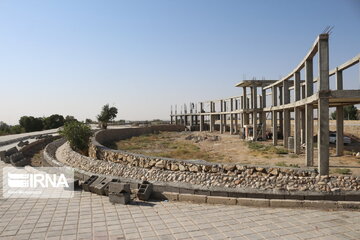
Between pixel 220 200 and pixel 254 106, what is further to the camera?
pixel 254 106

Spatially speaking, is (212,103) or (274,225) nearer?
(274,225)

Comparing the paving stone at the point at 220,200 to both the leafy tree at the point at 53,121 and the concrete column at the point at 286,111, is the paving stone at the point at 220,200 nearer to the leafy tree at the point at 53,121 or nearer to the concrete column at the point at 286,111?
the concrete column at the point at 286,111

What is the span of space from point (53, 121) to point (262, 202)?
5769 centimetres

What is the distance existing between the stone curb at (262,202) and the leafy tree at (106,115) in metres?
37.5

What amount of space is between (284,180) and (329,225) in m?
2.80

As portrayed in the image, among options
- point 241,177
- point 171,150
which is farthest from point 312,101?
point 171,150

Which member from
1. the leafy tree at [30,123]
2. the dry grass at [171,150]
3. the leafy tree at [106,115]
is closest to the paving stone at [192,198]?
the dry grass at [171,150]

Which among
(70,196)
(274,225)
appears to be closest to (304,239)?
(274,225)

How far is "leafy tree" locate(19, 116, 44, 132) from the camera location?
51.2 meters

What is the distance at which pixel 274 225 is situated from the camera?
6430 mm

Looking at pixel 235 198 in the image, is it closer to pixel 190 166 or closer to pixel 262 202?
pixel 262 202

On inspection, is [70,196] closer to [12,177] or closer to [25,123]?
[12,177]

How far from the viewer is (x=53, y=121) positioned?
57406 millimetres

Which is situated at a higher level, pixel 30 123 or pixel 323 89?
pixel 323 89
